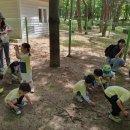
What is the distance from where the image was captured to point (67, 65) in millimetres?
6805

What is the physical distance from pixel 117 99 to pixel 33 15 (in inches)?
458

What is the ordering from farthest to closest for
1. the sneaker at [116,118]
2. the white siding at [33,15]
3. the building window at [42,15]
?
the building window at [42,15] < the white siding at [33,15] < the sneaker at [116,118]

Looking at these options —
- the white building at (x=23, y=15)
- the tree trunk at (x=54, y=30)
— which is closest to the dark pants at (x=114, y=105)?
the tree trunk at (x=54, y=30)

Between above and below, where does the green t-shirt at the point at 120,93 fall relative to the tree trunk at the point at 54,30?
below

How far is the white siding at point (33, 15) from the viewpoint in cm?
1294

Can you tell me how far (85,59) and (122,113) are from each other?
3.95m

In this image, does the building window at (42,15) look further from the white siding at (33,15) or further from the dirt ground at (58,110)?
the dirt ground at (58,110)

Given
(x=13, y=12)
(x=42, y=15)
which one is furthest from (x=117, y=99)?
(x=42, y=15)

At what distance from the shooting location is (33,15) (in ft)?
47.3

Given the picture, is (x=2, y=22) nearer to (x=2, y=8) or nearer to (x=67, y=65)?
(x=67, y=65)

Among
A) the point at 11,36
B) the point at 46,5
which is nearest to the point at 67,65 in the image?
the point at 11,36

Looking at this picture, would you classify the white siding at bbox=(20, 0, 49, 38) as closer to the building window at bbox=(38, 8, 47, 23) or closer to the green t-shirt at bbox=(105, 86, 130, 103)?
the building window at bbox=(38, 8, 47, 23)

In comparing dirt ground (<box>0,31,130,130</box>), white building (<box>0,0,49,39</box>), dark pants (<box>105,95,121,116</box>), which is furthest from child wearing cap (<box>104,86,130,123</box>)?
white building (<box>0,0,49,39</box>)

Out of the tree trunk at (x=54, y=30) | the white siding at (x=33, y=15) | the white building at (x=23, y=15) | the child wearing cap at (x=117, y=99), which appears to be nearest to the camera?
the child wearing cap at (x=117, y=99)
